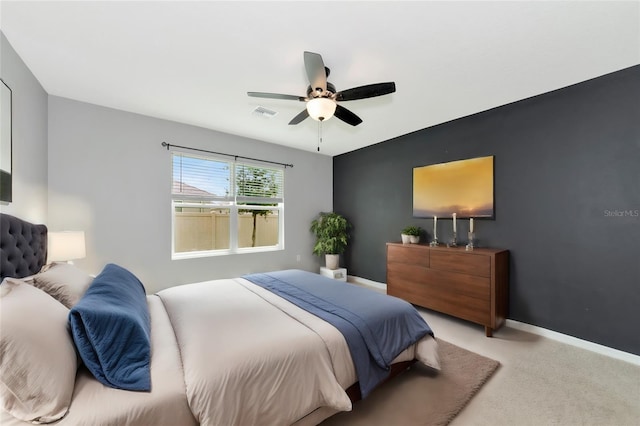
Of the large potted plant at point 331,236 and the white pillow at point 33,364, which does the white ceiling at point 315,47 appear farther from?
the large potted plant at point 331,236

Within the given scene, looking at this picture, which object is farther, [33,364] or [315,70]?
[315,70]

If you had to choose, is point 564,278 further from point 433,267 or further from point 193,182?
point 193,182

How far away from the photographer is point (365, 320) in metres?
1.82

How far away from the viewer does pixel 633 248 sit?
2324mm

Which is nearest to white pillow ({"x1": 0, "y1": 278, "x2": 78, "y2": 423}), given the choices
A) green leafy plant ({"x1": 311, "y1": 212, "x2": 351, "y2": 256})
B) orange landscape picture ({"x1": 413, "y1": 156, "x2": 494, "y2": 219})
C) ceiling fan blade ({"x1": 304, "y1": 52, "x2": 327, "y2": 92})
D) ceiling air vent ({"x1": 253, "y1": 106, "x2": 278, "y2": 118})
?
ceiling fan blade ({"x1": 304, "y1": 52, "x2": 327, "y2": 92})

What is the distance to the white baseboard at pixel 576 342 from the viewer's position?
7.64 feet

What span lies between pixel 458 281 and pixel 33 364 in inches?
134

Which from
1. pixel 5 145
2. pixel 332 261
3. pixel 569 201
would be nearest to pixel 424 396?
pixel 569 201

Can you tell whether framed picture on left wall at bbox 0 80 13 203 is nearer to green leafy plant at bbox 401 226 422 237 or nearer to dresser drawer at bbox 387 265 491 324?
Answer: dresser drawer at bbox 387 265 491 324

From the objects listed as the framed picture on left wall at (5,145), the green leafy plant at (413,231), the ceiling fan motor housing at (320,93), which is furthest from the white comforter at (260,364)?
the green leafy plant at (413,231)

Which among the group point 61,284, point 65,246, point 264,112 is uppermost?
point 264,112

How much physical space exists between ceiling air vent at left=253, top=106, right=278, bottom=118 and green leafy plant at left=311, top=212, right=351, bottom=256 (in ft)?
7.62

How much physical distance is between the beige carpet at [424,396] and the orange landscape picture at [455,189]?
1821 millimetres

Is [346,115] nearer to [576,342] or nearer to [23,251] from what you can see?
[23,251]
